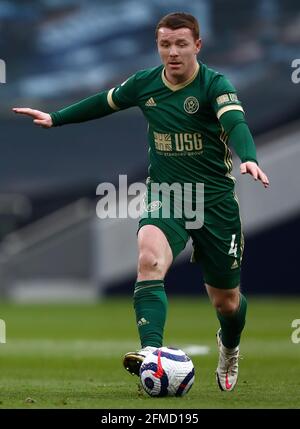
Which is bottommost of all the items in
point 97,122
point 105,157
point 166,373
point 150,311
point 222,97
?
point 166,373

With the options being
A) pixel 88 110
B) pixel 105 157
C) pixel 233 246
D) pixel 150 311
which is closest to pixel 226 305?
pixel 233 246

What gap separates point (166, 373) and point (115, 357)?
13.2 ft

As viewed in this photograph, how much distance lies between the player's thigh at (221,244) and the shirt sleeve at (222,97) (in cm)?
59

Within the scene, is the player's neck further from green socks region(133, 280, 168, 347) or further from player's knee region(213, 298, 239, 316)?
player's knee region(213, 298, 239, 316)

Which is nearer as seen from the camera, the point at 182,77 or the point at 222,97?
the point at 222,97

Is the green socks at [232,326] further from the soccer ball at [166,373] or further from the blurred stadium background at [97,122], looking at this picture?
the blurred stadium background at [97,122]

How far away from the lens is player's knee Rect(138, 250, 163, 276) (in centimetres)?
722

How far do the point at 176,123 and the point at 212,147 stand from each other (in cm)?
Result: 26

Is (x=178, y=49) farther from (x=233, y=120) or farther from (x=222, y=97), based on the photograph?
(x=233, y=120)

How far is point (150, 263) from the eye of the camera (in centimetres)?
722

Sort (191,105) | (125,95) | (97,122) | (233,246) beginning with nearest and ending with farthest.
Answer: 1. (191,105)
2. (233,246)
3. (125,95)
4. (97,122)

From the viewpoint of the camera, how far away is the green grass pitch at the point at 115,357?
22.7ft
